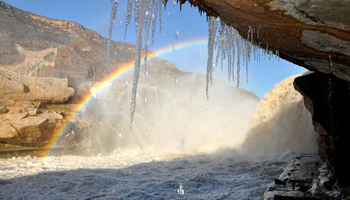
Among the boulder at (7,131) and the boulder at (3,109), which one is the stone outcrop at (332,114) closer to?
the boulder at (7,131)

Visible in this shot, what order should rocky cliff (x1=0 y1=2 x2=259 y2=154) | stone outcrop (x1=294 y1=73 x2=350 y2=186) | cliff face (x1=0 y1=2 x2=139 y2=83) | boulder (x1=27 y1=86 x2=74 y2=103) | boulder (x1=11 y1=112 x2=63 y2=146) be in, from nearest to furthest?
stone outcrop (x1=294 y1=73 x2=350 y2=186)
boulder (x1=11 y1=112 x2=63 y2=146)
rocky cliff (x1=0 y1=2 x2=259 y2=154)
boulder (x1=27 y1=86 x2=74 y2=103)
cliff face (x1=0 y1=2 x2=139 y2=83)

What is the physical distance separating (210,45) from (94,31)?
84739 mm

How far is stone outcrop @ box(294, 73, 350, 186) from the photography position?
4.91m

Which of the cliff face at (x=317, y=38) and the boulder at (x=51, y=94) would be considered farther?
the boulder at (x=51, y=94)

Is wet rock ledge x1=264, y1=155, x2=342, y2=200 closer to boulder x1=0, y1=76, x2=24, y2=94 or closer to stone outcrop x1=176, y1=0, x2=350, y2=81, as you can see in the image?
stone outcrop x1=176, y1=0, x2=350, y2=81

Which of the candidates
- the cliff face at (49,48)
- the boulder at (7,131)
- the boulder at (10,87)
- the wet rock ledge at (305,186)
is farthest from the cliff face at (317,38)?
the cliff face at (49,48)

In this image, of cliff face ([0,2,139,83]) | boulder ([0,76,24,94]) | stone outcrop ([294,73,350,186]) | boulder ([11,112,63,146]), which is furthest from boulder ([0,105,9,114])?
stone outcrop ([294,73,350,186])

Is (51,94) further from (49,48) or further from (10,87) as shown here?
(49,48)

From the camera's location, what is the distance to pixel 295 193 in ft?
13.4

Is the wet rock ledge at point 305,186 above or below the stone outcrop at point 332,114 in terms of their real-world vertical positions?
below

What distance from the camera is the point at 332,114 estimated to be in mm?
5227

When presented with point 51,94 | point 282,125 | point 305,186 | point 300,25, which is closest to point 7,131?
point 51,94

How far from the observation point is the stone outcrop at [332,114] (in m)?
4.91

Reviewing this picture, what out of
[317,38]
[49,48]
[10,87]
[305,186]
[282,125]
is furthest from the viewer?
[49,48]
